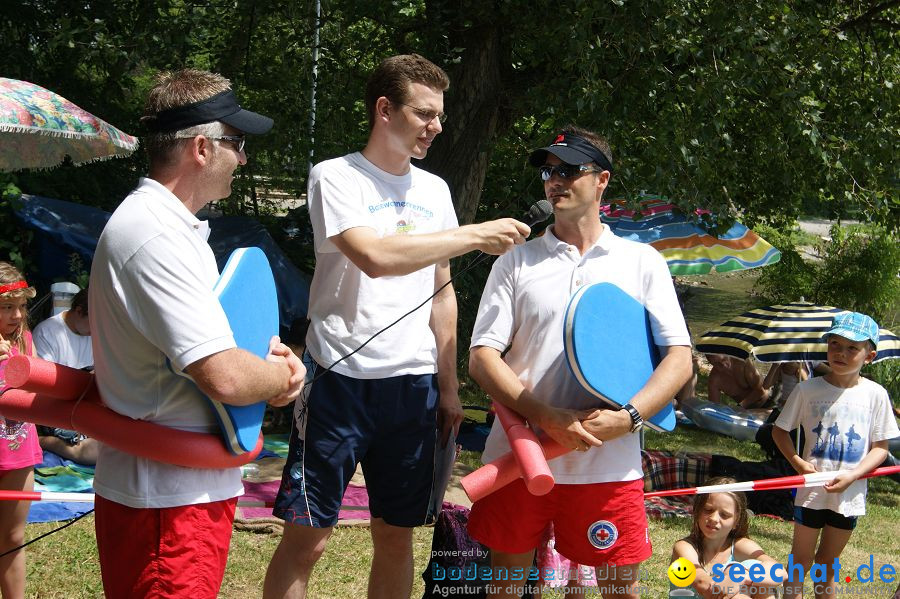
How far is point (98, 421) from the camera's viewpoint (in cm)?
222

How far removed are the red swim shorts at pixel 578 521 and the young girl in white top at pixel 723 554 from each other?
0.98m

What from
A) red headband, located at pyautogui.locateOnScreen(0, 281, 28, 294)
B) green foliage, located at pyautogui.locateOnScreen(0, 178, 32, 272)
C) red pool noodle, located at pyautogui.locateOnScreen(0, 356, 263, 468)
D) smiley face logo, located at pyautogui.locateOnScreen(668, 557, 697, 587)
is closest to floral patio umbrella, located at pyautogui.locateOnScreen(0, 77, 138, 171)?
red headband, located at pyautogui.locateOnScreen(0, 281, 28, 294)

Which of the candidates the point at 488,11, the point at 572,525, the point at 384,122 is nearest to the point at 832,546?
the point at 572,525

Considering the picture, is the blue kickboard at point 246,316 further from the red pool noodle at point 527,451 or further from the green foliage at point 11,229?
the green foliage at point 11,229

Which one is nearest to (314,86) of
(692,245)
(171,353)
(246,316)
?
(692,245)

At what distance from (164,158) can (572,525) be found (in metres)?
1.75

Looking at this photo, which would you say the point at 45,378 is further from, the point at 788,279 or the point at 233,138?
the point at 788,279

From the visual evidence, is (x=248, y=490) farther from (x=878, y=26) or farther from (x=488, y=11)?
(x=878, y=26)

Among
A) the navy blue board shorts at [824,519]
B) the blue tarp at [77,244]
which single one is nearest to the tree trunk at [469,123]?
the blue tarp at [77,244]

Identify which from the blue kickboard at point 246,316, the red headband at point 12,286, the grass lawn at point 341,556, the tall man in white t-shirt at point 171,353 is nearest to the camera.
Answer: the tall man in white t-shirt at point 171,353

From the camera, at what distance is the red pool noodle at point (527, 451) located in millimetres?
2789

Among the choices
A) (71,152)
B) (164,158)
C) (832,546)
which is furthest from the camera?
(71,152)

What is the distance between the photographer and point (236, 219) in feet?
29.7

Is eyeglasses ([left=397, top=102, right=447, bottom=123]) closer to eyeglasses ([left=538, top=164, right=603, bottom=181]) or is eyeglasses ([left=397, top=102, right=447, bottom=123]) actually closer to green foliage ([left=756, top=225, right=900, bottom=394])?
eyeglasses ([left=538, top=164, right=603, bottom=181])
